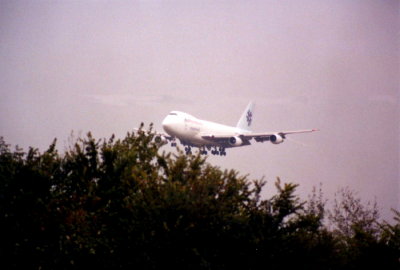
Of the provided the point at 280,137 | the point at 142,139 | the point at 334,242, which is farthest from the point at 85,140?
the point at 280,137

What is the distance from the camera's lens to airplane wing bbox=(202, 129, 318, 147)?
6850 cm

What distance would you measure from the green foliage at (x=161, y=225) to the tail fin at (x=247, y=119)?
241ft

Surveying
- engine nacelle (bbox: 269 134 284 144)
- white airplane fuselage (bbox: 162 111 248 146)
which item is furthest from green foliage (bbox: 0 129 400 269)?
white airplane fuselage (bbox: 162 111 248 146)

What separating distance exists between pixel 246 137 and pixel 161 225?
155 ft

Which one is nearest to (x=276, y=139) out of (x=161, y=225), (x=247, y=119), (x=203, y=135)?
(x=203, y=135)

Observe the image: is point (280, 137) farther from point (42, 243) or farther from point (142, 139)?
point (42, 243)

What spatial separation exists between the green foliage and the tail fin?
73.4 m

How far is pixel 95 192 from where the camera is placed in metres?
30.5

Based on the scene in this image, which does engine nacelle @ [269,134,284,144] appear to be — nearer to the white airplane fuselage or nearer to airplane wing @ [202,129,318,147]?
airplane wing @ [202,129,318,147]

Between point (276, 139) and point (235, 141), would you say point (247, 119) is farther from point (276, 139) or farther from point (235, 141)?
point (276, 139)

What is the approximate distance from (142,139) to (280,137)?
3363cm

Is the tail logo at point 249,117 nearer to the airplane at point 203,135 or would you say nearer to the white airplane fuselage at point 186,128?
the airplane at point 203,135

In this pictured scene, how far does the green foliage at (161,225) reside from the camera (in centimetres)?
2580

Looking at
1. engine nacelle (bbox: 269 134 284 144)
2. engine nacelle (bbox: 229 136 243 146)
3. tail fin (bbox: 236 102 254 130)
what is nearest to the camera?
engine nacelle (bbox: 269 134 284 144)
